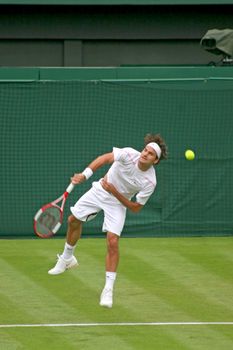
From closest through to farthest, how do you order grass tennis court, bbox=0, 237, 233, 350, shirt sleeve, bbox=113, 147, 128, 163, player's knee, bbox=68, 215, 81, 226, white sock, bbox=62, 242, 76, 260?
grass tennis court, bbox=0, 237, 233, 350
shirt sleeve, bbox=113, 147, 128, 163
player's knee, bbox=68, 215, 81, 226
white sock, bbox=62, 242, 76, 260

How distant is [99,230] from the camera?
57.6 feet

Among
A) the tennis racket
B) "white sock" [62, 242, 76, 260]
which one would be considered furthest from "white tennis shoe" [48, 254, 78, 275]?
the tennis racket

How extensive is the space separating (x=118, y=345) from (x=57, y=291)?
2666 mm

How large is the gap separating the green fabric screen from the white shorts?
4.27m

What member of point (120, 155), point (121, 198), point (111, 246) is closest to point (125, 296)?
point (111, 246)

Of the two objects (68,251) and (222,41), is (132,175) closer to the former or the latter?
(68,251)

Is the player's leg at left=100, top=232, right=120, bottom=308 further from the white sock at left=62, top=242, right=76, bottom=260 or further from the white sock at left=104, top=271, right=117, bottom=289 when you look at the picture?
the white sock at left=62, top=242, right=76, bottom=260

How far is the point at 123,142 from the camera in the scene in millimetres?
17312

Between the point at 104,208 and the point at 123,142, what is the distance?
4.83 metres

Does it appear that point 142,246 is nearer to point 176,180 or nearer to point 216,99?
point 176,180

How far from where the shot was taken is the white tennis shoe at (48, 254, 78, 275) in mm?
13586

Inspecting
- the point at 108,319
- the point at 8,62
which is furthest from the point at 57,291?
the point at 8,62

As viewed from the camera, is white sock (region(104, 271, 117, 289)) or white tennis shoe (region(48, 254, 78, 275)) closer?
white sock (region(104, 271, 117, 289))

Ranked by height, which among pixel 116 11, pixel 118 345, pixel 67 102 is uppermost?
pixel 116 11
